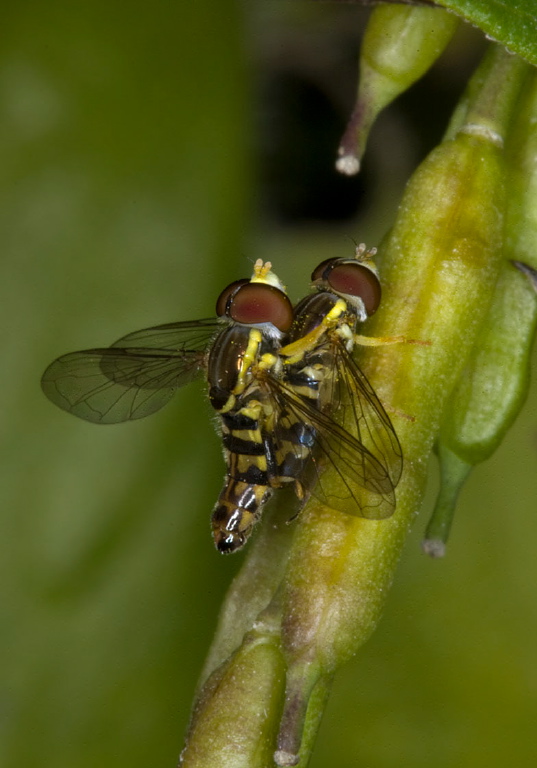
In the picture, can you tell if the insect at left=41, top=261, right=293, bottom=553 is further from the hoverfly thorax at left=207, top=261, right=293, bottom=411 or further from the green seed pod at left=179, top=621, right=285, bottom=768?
the green seed pod at left=179, top=621, right=285, bottom=768

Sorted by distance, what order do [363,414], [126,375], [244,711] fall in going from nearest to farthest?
[244,711]
[363,414]
[126,375]

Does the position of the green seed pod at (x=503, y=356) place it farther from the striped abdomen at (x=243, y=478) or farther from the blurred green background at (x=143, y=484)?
the blurred green background at (x=143, y=484)

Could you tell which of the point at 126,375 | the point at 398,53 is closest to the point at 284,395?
the point at 126,375

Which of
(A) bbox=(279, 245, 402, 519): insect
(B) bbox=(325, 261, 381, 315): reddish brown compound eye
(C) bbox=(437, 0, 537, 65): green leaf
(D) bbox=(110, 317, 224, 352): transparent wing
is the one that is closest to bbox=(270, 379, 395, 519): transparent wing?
(A) bbox=(279, 245, 402, 519): insect

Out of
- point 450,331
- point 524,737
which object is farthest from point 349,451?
point 524,737

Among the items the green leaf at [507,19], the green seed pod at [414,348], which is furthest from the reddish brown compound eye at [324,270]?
the green leaf at [507,19]

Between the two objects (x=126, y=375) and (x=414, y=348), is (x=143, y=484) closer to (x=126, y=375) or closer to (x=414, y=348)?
(x=126, y=375)
